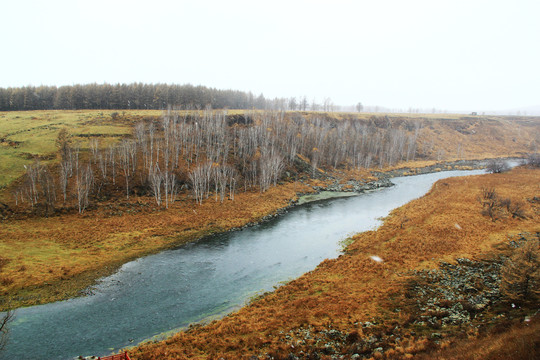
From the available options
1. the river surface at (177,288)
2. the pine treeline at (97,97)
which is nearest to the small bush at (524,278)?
the river surface at (177,288)

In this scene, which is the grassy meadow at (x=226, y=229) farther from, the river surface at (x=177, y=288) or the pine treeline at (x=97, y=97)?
the pine treeline at (x=97, y=97)

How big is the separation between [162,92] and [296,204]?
77193 mm

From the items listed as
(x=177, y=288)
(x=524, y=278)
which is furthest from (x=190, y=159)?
(x=524, y=278)

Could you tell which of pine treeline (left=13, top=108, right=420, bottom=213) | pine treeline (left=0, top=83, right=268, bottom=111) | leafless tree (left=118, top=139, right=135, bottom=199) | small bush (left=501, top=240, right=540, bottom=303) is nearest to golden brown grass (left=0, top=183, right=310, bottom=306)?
pine treeline (left=13, top=108, right=420, bottom=213)

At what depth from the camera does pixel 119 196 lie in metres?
48.1

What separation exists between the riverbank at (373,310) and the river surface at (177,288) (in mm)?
2429

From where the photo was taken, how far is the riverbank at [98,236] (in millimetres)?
24891

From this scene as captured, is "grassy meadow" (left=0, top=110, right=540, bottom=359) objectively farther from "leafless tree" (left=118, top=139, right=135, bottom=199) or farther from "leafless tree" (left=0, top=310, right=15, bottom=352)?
"leafless tree" (left=0, top=310, right=15, bottom=352)

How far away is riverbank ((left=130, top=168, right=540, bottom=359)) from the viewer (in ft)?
53.9

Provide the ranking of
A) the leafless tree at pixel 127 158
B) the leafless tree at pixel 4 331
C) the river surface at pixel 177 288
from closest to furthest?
1. the leafless tree at pixel 4 331
2. the river surface at pixel 177 288
3. the leafless tree at pixel 127 158

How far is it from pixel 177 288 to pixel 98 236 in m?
16.6

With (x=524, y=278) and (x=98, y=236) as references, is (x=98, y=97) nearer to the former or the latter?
(x=98, y=236)

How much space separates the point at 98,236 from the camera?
35312 mm

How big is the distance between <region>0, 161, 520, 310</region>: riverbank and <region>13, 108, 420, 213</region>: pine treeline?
3496 millimetres
